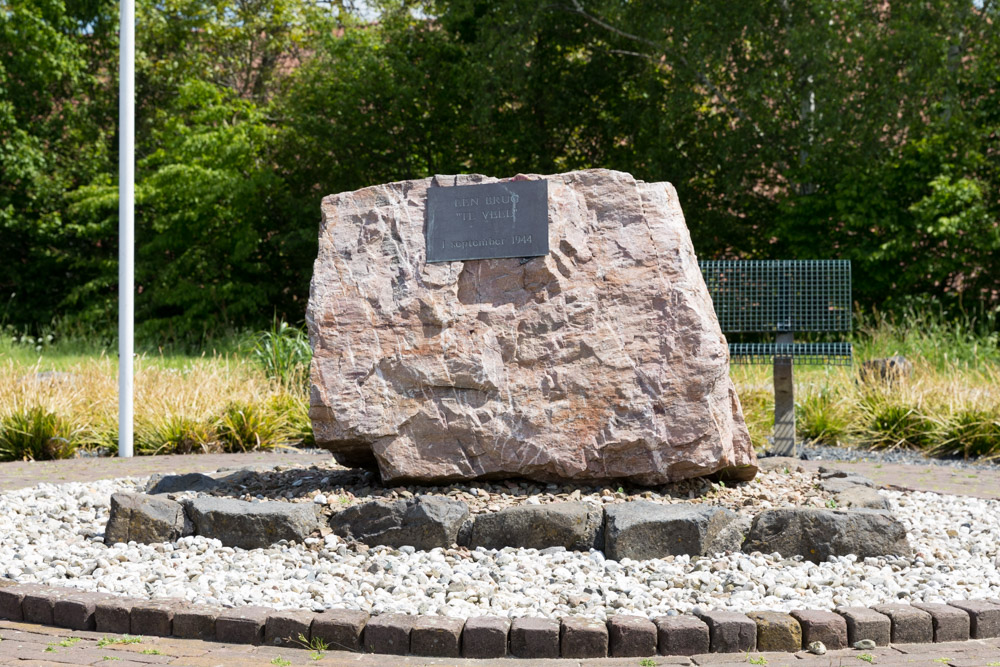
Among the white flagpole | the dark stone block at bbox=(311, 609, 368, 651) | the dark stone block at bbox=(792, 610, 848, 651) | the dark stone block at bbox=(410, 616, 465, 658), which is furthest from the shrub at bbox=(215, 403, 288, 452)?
the dark stone block at bbox=(792, 610, 848, 651)

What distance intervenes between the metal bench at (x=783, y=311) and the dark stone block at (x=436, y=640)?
16.3 ft

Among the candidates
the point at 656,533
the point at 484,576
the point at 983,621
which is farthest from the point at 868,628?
the point at 484,576

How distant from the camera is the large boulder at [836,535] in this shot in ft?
15.2

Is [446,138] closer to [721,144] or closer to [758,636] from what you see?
[721,144]

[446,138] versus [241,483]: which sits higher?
[446,138]

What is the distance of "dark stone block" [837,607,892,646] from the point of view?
12.0 ft

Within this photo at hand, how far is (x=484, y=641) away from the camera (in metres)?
3.54

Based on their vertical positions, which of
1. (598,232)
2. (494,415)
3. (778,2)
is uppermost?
(778,2)

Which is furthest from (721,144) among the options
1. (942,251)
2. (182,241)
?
(182,241)

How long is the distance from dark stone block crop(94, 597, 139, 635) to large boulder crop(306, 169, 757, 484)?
1.69 meters

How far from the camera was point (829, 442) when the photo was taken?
8.95 meters

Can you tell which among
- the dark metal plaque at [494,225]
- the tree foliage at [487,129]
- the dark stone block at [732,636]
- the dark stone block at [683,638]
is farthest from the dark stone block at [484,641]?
the tree foliage at [487,129]

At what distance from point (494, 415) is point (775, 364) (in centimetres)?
350

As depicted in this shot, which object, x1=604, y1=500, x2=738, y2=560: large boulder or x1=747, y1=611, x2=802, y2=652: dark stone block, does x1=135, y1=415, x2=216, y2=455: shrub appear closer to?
x1=604, y1=500, x2=738, y2=560: large boulder
